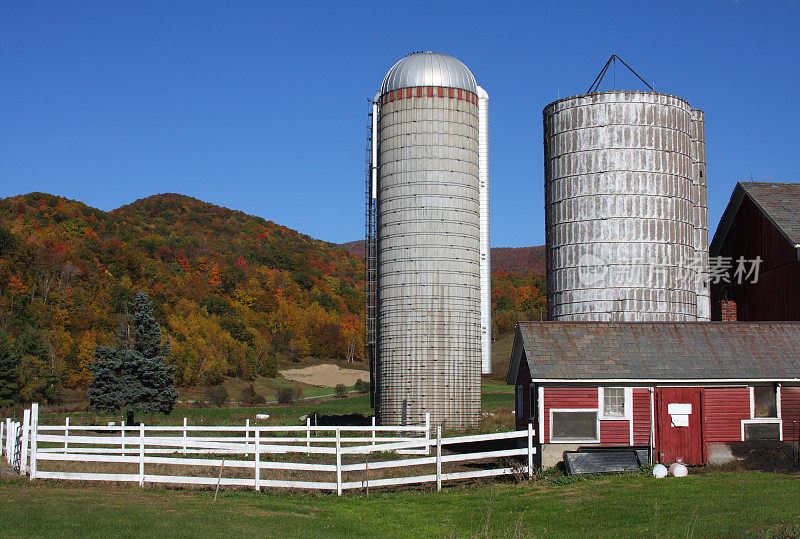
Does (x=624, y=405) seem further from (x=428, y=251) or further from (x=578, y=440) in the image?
(x=428, y=251)

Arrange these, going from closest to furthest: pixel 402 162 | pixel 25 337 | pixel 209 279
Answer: pixel 402 162, pixel 25 337, pixel 209 279

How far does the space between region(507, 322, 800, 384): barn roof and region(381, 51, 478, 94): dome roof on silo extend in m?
17.8

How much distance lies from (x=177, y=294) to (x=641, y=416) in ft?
361

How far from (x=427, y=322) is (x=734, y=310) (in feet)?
43.3

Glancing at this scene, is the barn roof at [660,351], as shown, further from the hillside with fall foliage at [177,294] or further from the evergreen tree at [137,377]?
the hillside with fall foliage at [177,294]

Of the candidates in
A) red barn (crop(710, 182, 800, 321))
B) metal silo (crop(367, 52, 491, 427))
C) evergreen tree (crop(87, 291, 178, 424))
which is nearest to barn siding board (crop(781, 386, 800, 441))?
red barn (crop(710, 182, 800, 321))

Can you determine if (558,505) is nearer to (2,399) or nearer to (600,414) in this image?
(600,414)

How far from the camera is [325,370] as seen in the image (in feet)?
398

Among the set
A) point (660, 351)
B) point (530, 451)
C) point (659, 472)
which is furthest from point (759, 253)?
point (530, 451)

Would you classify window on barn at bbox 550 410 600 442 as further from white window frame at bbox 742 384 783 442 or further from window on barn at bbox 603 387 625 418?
white window frame at bbox 742 384 783 442

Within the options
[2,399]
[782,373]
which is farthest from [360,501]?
[2,399]

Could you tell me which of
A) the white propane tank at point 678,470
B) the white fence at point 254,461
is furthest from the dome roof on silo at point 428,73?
the white propane tank at point 678,470

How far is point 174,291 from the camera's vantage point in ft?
417

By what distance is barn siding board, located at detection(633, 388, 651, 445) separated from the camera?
23.8 m
